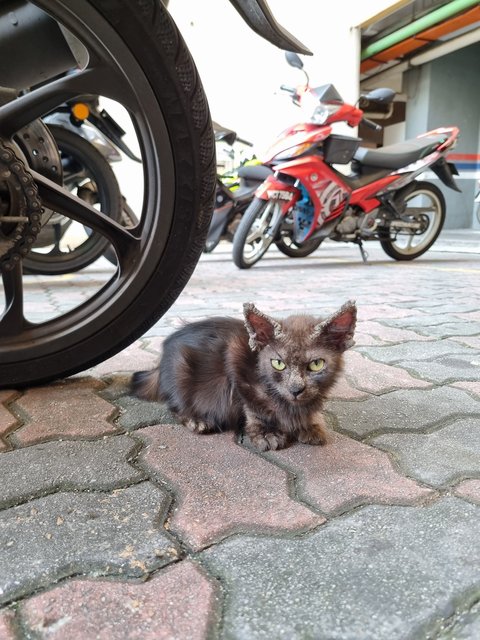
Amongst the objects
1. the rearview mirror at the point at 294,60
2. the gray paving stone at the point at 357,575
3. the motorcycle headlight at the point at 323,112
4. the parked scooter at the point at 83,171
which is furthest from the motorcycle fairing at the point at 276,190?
the gray paving stone at the point at 357,575

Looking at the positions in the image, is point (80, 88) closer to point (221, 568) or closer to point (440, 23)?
point (221, 568)

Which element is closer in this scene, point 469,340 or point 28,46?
point 28,46

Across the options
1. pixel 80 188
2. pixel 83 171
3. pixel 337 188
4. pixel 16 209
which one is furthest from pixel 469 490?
pixel 337 188

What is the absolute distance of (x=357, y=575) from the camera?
3.01 ft

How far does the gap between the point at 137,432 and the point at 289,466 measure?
0.46m

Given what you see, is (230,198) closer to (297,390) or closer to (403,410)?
(403,410)

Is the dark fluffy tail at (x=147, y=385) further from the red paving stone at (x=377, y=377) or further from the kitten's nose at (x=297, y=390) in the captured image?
the red paving stone at (x=377, y=377)

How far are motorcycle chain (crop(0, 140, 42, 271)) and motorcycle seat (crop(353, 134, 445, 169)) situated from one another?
4.99 metres

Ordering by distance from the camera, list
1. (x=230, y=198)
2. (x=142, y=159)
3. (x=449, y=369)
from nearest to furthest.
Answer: (x=142, y=159), (x=449, y=369), (x=230, y=198)

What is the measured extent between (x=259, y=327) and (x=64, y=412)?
2.23 ft

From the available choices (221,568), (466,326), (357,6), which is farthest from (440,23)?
(221,568)

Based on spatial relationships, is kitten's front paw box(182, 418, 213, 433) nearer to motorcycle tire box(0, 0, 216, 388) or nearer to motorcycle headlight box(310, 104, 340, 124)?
motorcycle tire box(0, 0, 216, 388)

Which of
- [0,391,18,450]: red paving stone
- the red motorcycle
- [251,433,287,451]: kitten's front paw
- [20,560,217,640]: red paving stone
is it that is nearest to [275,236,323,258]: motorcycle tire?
the red motorcycle

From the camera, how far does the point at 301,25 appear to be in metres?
10.6
